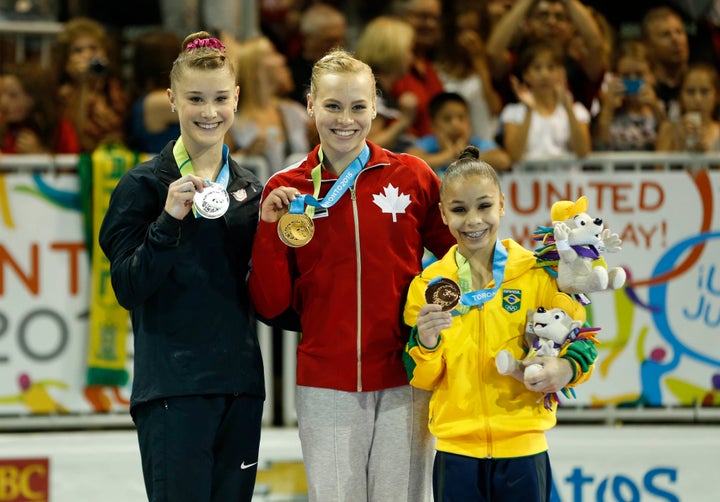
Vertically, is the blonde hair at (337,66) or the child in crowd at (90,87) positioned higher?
the child in crowd at (90,87)

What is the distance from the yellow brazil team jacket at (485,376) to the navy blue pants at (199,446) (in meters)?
0.57

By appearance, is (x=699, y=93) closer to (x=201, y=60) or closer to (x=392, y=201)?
(x=392, y=201)

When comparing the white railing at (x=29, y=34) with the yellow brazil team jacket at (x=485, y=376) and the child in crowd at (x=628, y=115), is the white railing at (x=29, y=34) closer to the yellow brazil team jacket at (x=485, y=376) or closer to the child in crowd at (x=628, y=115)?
the child in crowd at (x=628, y=115)

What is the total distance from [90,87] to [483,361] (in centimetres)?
330

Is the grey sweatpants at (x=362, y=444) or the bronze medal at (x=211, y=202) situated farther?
the grey sweatpants at (x=362, y=444)

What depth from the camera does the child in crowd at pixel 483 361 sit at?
11.8ft

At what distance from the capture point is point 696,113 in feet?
19.4

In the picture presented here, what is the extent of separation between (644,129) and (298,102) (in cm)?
196

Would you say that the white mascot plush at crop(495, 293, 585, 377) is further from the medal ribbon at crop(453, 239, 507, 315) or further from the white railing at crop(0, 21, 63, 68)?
the white railing at crop(0, 21, 63, 68)

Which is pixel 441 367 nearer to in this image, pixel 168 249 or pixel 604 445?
pixel 168 249

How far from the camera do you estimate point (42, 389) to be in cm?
537

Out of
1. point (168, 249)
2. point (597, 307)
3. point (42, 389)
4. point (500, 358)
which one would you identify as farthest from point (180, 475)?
point (597, 307)

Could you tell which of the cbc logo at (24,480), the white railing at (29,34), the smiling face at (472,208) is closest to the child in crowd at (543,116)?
the smiling face at (472,208)

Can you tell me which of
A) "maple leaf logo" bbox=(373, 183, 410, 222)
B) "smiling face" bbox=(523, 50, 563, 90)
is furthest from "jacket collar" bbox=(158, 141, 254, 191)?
"smiling face" bbox=(523, 50, 563, 90)
